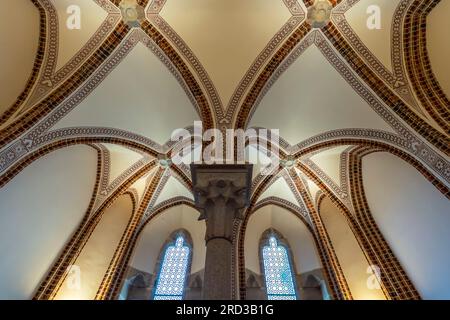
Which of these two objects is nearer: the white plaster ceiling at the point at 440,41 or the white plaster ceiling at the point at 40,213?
the white plaster ceiling at the point at 440,41

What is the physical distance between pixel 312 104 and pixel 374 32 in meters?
2.00

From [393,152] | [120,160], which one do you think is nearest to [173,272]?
[120,160]

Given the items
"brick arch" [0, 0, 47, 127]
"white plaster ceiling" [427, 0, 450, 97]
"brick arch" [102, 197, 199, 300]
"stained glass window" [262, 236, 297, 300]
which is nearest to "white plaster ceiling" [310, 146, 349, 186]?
"stained glass window" [262, 236, 297, 300]

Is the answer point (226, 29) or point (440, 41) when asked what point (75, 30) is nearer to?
point (226, 29)

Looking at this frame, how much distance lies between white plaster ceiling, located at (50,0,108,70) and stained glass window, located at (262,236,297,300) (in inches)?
299

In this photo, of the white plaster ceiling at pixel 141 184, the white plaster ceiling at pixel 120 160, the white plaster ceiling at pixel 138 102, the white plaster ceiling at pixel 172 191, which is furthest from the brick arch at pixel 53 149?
the white plaster ceiling at pixel 172 191

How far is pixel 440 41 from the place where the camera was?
6680 mm

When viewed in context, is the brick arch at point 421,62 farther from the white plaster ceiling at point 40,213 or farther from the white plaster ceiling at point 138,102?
the white plaster ceiling at point 40,213

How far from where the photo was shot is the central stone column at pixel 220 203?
184 inches

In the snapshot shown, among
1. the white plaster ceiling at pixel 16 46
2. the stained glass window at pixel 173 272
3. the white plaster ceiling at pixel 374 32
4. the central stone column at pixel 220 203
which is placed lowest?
the central stone column at pixel 220 203

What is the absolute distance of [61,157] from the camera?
26.9 ft

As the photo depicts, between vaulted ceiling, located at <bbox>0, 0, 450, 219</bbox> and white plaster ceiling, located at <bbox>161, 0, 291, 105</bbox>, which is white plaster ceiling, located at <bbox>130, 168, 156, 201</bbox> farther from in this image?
white plaster ceiling, located at <bbox>161, 0, 291, 105</bbox>

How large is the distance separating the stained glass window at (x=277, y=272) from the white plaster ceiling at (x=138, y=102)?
482 cm
